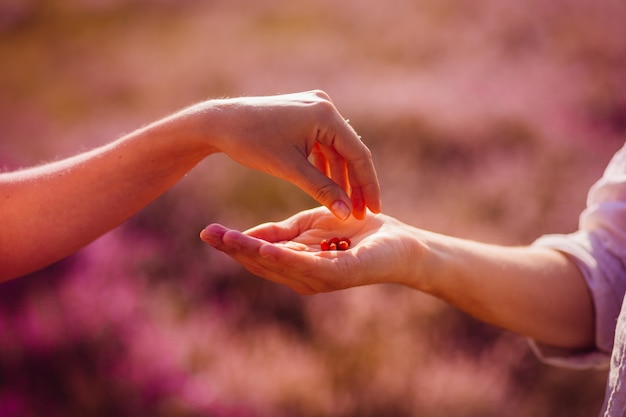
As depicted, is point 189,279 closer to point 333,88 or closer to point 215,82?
point 333,88

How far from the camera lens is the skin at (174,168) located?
1481mm

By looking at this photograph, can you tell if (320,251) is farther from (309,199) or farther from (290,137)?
(309,199)

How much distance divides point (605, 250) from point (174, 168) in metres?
1.16

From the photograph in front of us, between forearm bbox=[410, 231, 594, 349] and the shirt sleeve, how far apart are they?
0.04m

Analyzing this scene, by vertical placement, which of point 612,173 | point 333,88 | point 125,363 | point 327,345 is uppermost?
point 612,173

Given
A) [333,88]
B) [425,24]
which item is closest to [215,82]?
[333,88]

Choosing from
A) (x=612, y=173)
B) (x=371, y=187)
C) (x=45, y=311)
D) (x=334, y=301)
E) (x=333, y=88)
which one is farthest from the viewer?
(x=333, y=88)

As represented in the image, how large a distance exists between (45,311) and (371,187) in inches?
81.9

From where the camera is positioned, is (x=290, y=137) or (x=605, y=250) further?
(x=605, y=250)

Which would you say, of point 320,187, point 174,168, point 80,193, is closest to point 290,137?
point 320,187

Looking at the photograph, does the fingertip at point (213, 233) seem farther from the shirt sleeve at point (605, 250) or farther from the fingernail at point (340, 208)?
the shirt sleeve at point (605, 250)

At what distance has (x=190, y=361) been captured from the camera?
121 inches

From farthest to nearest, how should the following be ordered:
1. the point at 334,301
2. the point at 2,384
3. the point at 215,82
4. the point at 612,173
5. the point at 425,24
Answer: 1. the point at 425,24
2. the point at 215,82
3. the point at 334,301
4. the point at 2,384
5. the point at 612,173

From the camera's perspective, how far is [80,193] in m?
1.67
